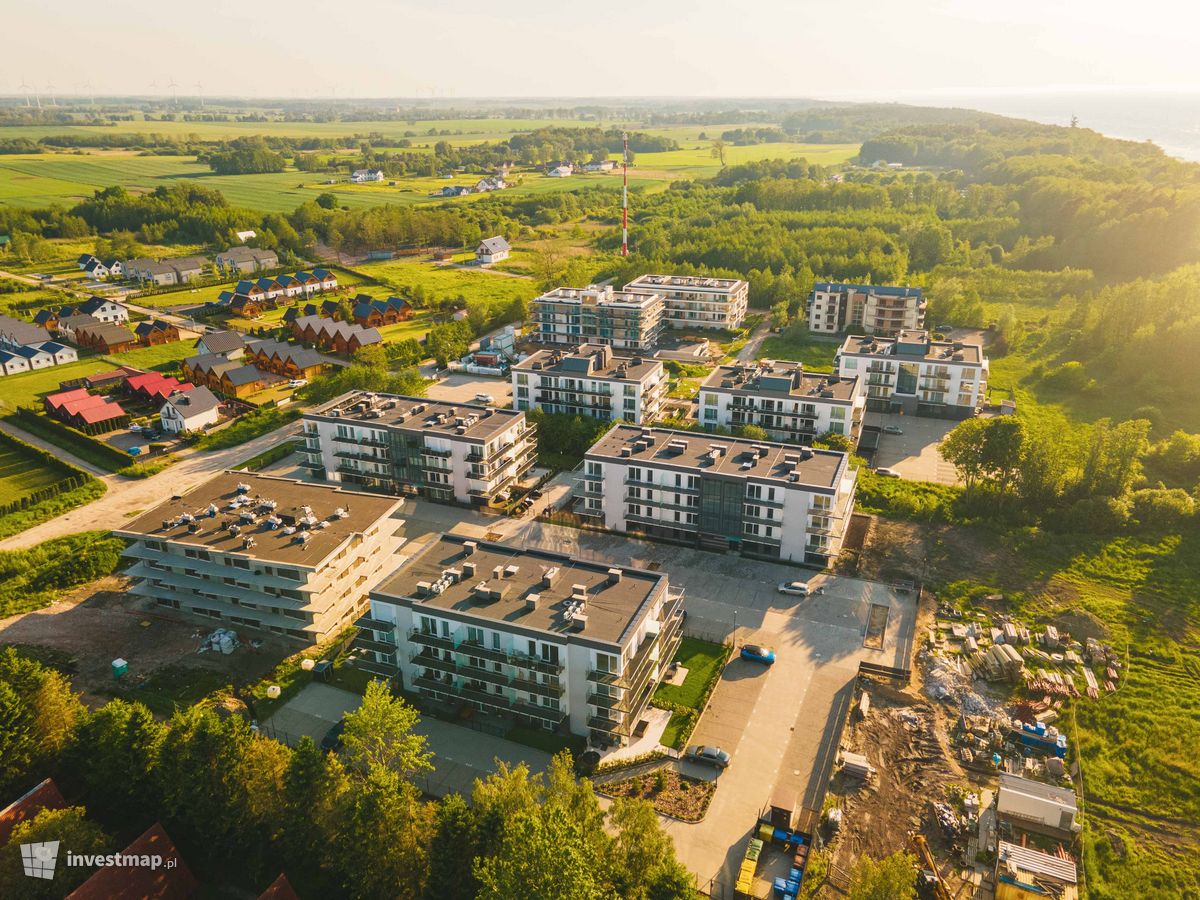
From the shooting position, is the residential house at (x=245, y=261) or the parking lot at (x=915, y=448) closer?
the parking lot at (x=915, y=448)

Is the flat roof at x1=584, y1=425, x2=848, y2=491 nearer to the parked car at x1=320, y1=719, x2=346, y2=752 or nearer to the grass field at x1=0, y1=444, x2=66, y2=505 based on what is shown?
the parked car at x1=320, y1=719, x2=346, y2=752


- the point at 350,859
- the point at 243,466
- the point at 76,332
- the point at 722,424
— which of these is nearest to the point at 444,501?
the point at 243,466

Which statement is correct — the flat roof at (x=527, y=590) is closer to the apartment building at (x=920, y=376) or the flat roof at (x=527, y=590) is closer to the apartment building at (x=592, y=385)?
the apartment building at (x=592, y=385)

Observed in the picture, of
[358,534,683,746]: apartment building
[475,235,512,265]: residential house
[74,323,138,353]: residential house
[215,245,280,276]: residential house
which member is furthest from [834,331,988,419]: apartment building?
[215,245,280,276]: residential house

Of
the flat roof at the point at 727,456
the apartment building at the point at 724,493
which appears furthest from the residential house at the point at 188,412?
the flat roof at the point at 727,456

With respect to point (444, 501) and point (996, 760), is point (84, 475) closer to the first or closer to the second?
point (444, 501)
